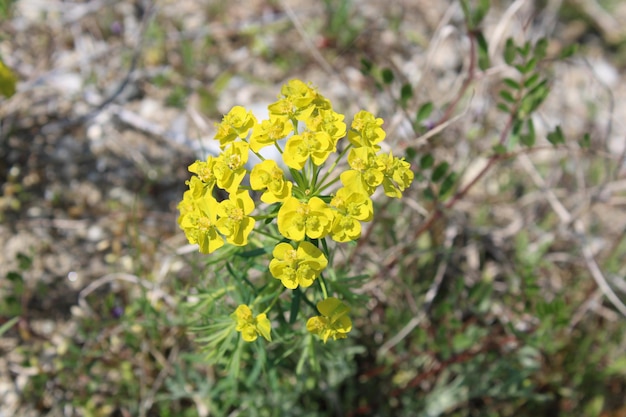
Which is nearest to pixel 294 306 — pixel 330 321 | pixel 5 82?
pixel 330 321

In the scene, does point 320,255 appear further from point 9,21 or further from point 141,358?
point 9,21

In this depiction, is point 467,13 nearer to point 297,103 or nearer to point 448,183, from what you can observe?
point 448,183

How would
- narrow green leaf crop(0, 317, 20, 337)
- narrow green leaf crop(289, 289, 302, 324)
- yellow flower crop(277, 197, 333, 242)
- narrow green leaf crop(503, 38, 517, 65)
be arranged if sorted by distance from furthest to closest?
narrow green leaf crop(0, 317, 20, 337)
narrow green leaf crop(503, 38, 517, 65)
narrow green leaf crop(289, 289, 302, 324)
yellow flower crop(277, 197, 333, 242)

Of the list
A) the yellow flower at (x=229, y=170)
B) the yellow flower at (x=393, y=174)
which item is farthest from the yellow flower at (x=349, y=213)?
the yellow flower at (x=229, y=170)

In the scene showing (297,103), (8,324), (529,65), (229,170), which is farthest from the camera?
(8,324)

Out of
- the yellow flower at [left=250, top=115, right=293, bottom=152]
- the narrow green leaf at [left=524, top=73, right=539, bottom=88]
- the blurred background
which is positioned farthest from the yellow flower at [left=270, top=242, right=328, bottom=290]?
the narrow green leaf at [left=524, top=73, right=539, bottom=88]

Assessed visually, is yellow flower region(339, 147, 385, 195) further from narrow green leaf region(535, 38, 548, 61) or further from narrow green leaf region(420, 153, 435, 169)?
narrow green leaf region(535, 38, 548, 61)
